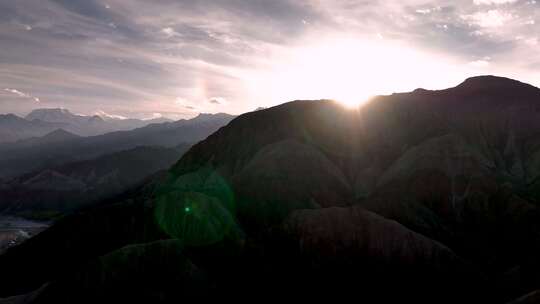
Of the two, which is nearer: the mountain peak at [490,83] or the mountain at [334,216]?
the mountain at [334,216]

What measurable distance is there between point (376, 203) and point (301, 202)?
50.9 ft

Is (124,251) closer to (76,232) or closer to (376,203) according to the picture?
(76,232)

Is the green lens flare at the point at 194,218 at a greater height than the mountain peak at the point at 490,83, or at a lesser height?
lesser

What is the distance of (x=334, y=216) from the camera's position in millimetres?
70188

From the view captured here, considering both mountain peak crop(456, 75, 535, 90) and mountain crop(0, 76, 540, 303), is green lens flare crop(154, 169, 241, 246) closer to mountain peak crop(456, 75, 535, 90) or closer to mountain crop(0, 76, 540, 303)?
mountain crop(0, 76, 540, 303)

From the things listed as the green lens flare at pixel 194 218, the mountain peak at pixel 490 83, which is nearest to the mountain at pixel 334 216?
the green lens flare at pixel 194 218

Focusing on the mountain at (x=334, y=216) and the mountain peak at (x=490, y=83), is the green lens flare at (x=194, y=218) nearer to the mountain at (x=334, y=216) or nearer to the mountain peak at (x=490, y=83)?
the mountain at (x=334, y=216)

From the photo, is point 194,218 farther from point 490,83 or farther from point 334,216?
point 490,83

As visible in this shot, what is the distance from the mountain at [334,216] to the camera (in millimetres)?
65125

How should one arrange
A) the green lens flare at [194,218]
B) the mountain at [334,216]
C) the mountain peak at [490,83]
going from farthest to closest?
the mountain peak at [490,83] → the green lens flare at [194,218] → the mountain at [334,216]

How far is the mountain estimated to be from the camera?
6512cm

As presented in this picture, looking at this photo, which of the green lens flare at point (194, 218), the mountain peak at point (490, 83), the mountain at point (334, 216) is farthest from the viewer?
the mountain peak at point (490, 83)

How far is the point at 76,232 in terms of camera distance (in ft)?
294

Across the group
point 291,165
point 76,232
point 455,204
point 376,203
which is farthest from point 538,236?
point 76,232
